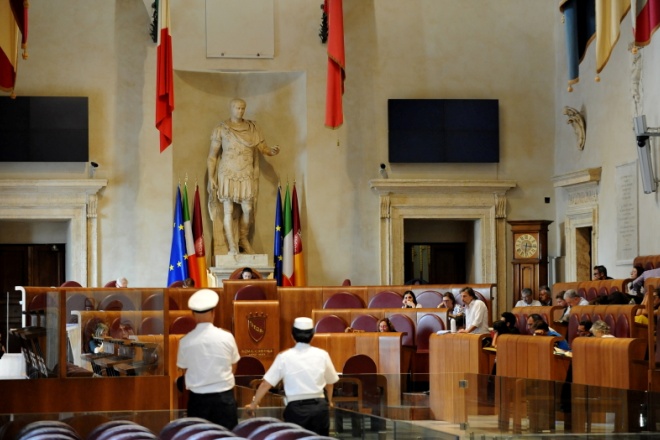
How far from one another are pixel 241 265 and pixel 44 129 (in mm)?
3698

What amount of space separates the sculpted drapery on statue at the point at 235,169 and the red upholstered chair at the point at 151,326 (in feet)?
31.6

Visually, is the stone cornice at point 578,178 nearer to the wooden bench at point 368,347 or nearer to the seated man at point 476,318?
the seated man at point 476,318

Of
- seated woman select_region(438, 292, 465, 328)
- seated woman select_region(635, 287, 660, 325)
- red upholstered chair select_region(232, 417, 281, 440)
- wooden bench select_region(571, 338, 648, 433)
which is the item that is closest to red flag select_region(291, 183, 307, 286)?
seated woman select_region(438, 292, 465, 328)

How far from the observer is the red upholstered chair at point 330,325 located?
1291 cm

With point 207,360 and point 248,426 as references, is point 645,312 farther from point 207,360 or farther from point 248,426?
point 248,426

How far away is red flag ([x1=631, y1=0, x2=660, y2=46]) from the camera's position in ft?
34.4

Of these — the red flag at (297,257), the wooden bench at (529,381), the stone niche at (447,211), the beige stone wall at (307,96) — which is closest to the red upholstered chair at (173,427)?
the wooden bench at (529,381)

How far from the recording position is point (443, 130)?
18875 mm

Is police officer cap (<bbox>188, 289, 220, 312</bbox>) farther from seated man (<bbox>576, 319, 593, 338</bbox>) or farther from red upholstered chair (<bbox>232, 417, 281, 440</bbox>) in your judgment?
seated man (<bbox>576, 319, 593, 338</bbox>)

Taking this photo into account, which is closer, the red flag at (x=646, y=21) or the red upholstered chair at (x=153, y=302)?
the red upholstered chair at (x=153, y=302)

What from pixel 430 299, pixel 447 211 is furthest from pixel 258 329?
pixel 447 211

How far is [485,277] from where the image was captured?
62.1ft

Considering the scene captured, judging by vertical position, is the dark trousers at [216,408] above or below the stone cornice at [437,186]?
below

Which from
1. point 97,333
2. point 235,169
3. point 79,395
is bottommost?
point 79,395
